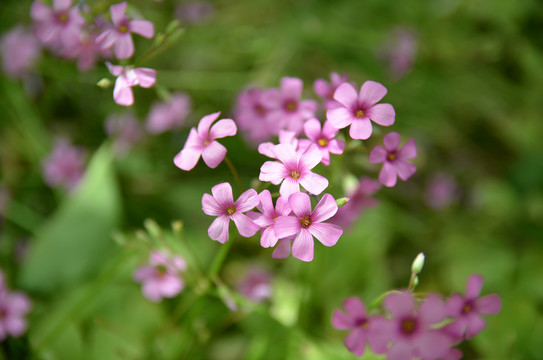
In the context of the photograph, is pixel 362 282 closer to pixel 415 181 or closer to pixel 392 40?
pixel 415 181

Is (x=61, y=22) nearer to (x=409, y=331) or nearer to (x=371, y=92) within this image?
(x=371, y=92)

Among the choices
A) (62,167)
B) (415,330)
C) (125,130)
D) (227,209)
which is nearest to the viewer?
(415,330)

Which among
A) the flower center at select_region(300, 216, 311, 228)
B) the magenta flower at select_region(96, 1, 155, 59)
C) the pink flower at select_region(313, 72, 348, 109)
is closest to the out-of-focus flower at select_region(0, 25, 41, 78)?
the magenta flower at select_region(96, 1, 155, 59)

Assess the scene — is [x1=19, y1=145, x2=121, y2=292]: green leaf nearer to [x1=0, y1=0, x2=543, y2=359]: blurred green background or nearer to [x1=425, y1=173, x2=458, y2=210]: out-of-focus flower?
[x1=0, y1=0, x2=543, y2=359]: blurred green background

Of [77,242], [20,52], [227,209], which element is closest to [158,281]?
[77,242]

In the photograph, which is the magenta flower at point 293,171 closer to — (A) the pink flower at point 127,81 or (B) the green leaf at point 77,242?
(A) the pink flower at point 127,81

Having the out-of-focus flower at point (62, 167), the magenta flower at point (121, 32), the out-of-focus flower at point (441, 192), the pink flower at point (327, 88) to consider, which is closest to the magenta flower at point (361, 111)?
the pink flower at point (327, 88)
